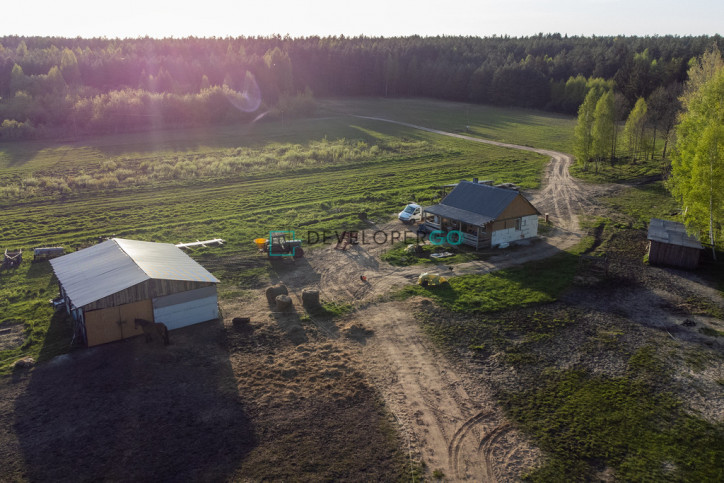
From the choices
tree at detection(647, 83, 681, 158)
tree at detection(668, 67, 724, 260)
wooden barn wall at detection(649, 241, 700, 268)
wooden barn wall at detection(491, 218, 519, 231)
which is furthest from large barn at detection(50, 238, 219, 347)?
tree at detection(647, 83, 681, 158)

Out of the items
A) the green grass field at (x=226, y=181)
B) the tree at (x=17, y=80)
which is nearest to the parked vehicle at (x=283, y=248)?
the green grass field at (x=226, y=181)

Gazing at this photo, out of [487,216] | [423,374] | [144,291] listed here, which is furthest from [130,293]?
[487,216]

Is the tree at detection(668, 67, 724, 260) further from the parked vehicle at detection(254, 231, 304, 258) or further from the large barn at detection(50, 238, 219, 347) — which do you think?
the large barn at detection(50, 238, 219, 347)

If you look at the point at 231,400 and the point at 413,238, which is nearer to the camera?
the point at 231,400

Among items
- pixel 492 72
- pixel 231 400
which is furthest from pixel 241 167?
pixel 492 72

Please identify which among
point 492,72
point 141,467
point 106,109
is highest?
point 492,72

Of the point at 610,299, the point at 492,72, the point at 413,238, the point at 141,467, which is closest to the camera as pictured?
the point at 141,467

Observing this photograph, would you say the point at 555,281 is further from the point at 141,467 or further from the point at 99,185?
the point at 99,185
